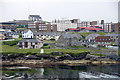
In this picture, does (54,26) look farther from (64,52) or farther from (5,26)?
(64,52)

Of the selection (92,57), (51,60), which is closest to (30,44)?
(51,60)

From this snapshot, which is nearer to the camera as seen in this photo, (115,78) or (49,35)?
(115,78)

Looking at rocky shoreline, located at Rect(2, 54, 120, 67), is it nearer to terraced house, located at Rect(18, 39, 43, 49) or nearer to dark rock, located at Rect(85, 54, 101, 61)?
dark rock, located at Rect(85, 54, 101, 61)

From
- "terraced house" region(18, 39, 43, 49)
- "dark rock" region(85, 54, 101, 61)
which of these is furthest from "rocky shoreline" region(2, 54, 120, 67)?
"terraced house" region(18, 39, 43, 49)

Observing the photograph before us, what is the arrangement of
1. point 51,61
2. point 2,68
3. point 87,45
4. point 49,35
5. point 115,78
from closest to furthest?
1. point 115,78
2. point 2,68
3. point 51,61
4. point 87,45
5. point 49,35

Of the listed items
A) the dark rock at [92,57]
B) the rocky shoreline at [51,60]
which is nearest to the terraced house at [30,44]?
the rocky shoreline at [51,60]

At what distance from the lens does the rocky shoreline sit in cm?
672

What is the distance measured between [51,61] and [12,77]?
72.8 inches

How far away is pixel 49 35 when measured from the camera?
35.8ft

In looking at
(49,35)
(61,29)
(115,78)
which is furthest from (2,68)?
(61,29)

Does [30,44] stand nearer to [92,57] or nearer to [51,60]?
[51,60]

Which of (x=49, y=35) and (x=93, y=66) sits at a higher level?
(x=49, y=35)

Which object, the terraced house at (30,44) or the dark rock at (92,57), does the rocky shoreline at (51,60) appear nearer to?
the dark rock at (92,57)

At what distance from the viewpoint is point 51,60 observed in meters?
6.90
